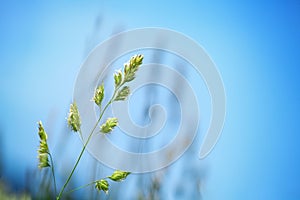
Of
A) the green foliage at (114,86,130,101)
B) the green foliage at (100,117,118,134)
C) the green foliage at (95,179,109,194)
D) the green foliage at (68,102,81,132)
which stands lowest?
the green foliage at (95,179,109,194)

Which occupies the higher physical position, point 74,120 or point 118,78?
point 118,78

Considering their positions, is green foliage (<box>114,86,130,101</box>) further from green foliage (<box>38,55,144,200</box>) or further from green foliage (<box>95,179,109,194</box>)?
green foliage (<box>95,179,109,194</box>)

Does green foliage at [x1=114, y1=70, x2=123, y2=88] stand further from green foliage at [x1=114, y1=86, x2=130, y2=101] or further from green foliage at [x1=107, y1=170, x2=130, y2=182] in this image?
green foliage at [x1=107, y1=170, x2=130, y2=182]

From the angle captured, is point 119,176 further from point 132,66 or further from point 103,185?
point 132,66

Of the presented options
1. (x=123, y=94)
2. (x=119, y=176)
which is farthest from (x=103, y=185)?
(x=123, y=94)

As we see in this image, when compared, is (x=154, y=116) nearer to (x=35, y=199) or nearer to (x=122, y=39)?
(x=122, y=39)

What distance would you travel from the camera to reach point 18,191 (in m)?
1.32

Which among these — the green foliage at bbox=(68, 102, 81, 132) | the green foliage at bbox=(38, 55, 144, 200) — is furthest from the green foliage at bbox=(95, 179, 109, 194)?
the green foliage at bbox=(68, 102, 81, 132)

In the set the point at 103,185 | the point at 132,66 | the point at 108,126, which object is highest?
the point at 132,66

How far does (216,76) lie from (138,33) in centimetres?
51

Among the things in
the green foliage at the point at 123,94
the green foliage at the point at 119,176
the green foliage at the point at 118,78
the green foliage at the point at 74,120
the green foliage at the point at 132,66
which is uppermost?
the green foliage at the point at 132,66

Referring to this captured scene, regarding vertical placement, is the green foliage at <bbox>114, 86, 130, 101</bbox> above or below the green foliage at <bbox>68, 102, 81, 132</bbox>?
above

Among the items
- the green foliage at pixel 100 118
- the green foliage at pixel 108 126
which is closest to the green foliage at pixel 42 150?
the green foliage at pixel 100 118

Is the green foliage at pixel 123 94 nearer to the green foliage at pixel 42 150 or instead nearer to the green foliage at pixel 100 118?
the green foliage at pixel 100 118
